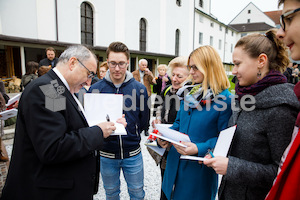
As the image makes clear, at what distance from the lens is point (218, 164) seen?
1170 mm

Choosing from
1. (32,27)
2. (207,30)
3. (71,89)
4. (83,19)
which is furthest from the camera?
(207,30)

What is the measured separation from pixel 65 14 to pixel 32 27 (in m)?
2.38

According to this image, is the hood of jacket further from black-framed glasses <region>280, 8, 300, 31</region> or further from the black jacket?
the black jacket

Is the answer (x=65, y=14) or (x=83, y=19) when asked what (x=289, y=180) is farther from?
(x=83, y=19)

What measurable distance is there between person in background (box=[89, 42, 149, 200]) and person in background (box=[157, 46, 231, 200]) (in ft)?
2.08

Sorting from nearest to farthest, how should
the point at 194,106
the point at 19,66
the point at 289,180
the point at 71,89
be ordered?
the point at 289,180 → the point at 71,89 → the point at 194,106 → the point at 19,66

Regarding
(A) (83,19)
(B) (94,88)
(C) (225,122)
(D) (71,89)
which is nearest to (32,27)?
(A) (83,19)

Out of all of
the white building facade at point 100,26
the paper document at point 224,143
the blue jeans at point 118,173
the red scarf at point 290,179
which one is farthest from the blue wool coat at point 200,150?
the white building facade at point 100,26

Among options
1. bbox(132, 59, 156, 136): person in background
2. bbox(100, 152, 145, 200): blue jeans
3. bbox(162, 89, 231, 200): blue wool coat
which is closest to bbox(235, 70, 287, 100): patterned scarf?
bbox(162, 89, 231, 200): blue wool coat

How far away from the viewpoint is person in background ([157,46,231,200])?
153cm

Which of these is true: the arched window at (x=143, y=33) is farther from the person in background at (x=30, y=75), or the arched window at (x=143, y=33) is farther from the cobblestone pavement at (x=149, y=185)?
the cobblestone pavement at (x=149, y=185)

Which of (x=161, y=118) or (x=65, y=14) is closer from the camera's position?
(x=161, y=118)

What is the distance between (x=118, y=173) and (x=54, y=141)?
1240mm

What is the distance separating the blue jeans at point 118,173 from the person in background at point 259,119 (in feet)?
3.71
